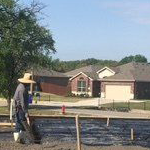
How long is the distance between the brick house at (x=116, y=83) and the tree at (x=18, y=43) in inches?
1187

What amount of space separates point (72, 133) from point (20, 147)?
5.11m

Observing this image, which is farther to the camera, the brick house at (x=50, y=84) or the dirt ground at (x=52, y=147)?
the brick house at (x=50, y=84)

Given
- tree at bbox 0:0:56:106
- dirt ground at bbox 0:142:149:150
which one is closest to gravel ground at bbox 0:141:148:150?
dirt ground at bbox 0:142:149:150

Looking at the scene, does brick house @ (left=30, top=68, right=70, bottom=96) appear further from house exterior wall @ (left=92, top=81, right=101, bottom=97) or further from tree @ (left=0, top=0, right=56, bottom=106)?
tree @ (left=0, top=0, right=56, bottom=106)

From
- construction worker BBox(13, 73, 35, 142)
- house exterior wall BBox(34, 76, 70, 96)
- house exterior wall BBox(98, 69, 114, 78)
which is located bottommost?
construction worker BBox(13, 73, 35, 142)

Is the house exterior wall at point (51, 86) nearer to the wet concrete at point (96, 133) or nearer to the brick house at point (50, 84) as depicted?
the brick house at point (50, 84)

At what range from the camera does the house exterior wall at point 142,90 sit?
7484 cm

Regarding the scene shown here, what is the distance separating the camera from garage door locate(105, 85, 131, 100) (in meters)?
75.2

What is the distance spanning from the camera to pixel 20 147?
48.6ft

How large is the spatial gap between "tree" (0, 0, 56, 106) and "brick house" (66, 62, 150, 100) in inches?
1187

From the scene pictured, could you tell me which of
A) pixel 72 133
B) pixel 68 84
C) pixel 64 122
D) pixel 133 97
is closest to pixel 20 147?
pixel 72 133

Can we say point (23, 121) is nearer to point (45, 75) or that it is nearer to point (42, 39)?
point (42, 39)

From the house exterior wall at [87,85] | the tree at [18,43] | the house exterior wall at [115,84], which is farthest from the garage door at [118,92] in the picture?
the tree at [18,43]

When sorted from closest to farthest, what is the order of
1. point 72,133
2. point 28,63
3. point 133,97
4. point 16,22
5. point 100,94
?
point 72,133
point 16,22
point 28,63
point 133,97
point 100,94
